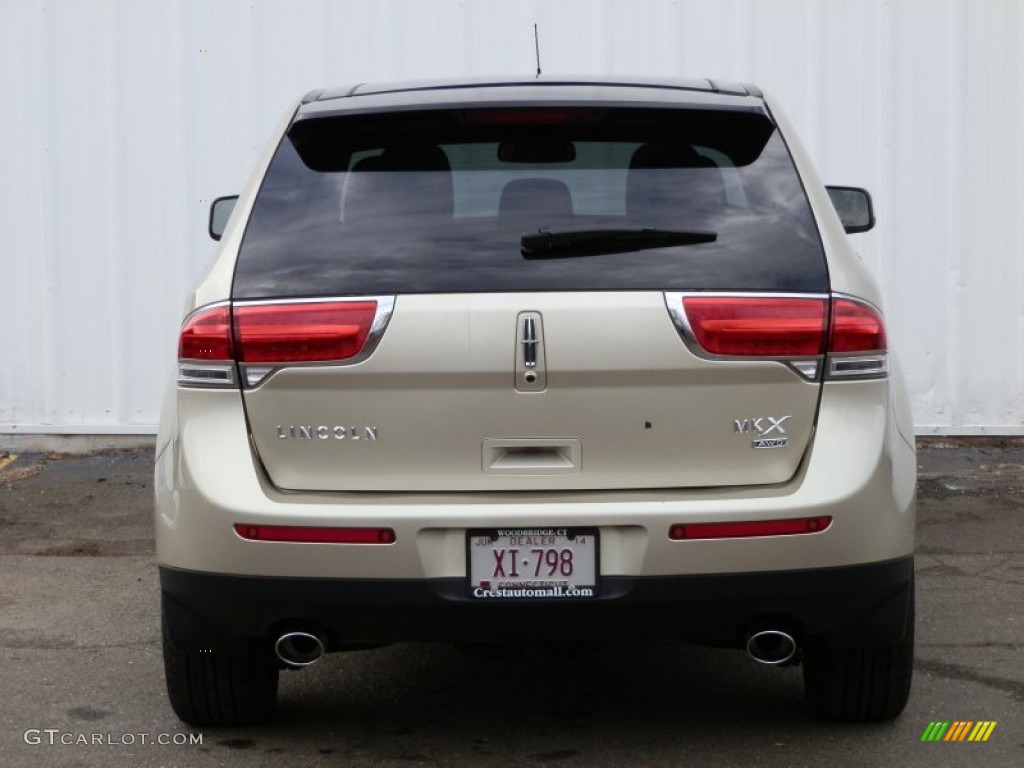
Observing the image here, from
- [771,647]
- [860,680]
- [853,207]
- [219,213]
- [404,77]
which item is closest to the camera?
[771,647]

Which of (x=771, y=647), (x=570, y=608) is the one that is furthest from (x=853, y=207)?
(x=570, y=608)

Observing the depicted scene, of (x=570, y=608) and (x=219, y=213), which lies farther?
(x=219, y=213)

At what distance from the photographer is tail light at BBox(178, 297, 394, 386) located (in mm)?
3756

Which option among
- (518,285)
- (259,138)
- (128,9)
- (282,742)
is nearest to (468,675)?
(282,742)

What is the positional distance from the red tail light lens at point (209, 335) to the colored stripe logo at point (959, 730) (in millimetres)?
2157

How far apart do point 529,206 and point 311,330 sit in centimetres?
62

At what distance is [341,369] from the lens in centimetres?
376

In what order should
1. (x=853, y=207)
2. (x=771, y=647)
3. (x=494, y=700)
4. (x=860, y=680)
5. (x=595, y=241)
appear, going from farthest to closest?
1. (x=853, y=207)
2. (x=494, y=700)
3. (x=860, y=680)
4. (x=771, y=647)
5. (x=595, y=241)

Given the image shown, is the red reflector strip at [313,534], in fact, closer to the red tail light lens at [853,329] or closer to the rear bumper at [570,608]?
the rear bumper at [570,608]

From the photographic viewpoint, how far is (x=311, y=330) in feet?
12.3

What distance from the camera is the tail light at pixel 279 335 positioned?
12.3ft

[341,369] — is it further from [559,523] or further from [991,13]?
[991,13]

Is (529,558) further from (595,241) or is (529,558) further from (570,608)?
(595,241)

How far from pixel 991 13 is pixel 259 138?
447 centimetres
